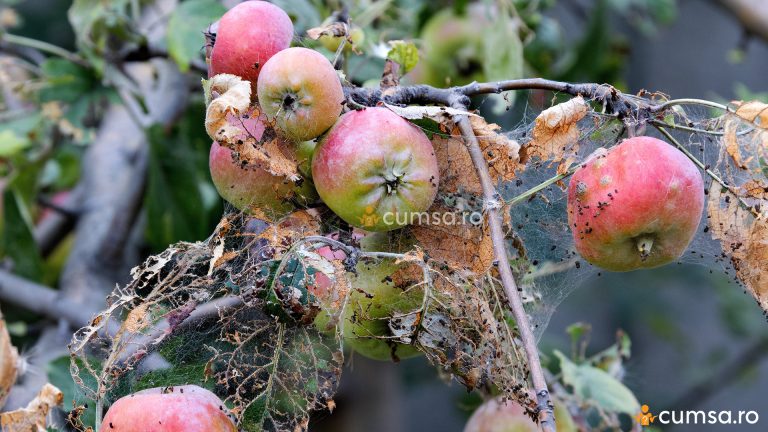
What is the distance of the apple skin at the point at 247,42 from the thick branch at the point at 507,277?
197mm

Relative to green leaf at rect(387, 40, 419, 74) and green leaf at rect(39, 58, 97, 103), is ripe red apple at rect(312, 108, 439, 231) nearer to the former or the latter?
green leaf at rect(387, 40, 419, 74)

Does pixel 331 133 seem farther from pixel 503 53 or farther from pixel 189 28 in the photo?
pixel 503 53

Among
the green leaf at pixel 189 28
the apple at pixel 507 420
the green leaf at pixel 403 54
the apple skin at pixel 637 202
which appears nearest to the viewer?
the apple skin at pixel 637 202

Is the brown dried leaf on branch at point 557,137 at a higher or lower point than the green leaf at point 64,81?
higher

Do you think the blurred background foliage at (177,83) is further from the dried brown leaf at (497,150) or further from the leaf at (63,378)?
the dried brown leaf at (497,150)

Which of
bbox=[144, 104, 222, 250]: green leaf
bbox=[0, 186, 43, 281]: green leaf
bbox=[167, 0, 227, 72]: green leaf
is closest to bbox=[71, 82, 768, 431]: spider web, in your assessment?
bbox=[167, 0, 227, 72]: green leaf

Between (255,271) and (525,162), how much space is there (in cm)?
29

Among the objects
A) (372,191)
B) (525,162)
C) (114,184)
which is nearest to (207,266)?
(372,191)

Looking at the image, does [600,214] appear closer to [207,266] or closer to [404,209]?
[404,209]

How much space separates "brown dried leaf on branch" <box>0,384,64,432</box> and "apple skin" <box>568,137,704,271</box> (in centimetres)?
55

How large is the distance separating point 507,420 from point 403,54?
481 millimetres

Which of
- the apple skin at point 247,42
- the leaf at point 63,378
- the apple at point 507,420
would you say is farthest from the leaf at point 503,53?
the leaf at point 63,378

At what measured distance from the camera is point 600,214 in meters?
0.79

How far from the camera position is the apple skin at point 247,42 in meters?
0.81
